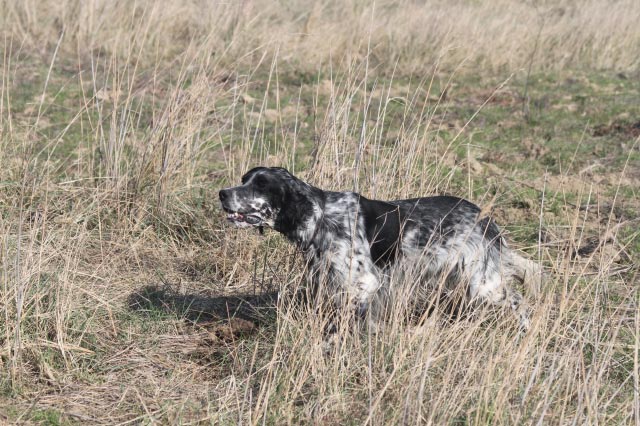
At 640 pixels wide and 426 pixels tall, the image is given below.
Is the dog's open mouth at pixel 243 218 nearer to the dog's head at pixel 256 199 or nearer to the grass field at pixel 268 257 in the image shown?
the dog's head at pixel 256 199

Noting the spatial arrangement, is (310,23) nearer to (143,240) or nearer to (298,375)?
(143,240)

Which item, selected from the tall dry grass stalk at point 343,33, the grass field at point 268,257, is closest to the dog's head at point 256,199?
the grass field at point 268,257

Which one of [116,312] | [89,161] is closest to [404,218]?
[116,312]

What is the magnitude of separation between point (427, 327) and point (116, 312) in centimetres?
193

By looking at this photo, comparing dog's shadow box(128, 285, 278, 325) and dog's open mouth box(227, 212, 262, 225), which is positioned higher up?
dog's open mouth box(227, 212, 262, 225)

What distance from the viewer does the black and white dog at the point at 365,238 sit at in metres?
4.63

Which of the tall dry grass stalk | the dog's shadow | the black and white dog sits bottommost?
the tall dry grass stalk

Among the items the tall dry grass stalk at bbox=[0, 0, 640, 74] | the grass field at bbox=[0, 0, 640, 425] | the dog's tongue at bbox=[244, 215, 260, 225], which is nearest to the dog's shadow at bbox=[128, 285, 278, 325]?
the grass field at bbox=[0, 0, 640, 425]

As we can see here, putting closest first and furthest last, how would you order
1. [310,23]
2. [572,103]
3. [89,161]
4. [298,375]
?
[298,375]
[89,161]
[572,103]
[310,23]

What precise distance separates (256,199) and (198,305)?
3.40 ft

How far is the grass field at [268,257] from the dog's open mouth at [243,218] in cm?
44

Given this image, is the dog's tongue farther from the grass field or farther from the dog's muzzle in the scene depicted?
the grass field

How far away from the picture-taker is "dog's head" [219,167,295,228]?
4652 mm

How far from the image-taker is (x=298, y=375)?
156 inches
